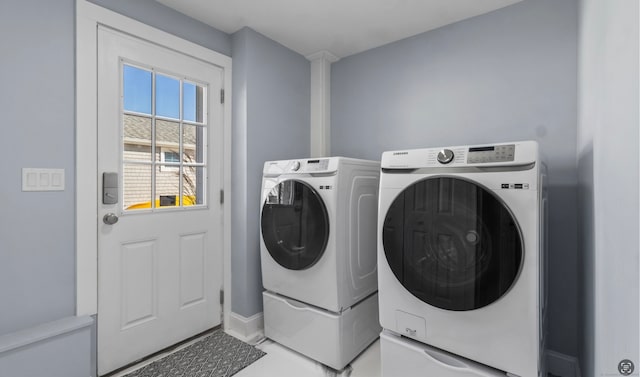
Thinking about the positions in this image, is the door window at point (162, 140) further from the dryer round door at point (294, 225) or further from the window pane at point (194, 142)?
the dryer round door at point (294, 225)

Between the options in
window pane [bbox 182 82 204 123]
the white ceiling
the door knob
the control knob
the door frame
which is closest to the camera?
the control knob

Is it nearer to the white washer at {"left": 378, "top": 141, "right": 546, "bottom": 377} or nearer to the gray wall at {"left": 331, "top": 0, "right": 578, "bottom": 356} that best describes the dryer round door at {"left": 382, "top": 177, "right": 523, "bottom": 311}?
the white washer at {"left": 378, "top": 141, "right": 546, "bottom": 377}

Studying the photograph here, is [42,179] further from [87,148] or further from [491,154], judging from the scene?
[491,154]

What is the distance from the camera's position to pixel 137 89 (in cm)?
190

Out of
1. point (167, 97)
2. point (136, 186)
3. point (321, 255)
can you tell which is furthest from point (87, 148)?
point (321, 255)

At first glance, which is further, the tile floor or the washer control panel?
the tile floor

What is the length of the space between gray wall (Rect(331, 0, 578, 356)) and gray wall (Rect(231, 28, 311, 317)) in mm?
761

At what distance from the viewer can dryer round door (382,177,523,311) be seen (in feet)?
4.09

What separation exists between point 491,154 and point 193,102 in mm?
1966

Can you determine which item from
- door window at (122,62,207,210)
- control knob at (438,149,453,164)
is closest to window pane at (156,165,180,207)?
door window at (122,62,207,210)

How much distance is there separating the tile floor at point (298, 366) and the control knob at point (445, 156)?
134cm

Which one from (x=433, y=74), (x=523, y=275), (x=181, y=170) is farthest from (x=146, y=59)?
(x=523, y=275)

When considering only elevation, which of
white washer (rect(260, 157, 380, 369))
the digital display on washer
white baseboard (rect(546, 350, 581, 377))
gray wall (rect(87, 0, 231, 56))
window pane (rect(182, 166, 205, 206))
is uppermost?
gray wall (rect(87, 0, 231, 56))

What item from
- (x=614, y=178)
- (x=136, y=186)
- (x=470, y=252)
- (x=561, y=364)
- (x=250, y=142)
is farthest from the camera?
(x=250, y=142)
